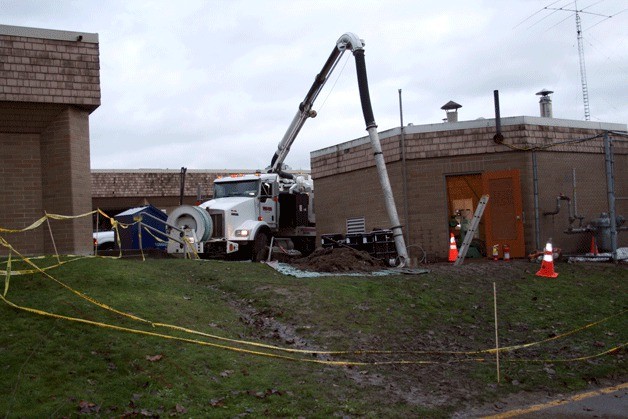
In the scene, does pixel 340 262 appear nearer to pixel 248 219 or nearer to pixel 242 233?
pixel 242 233

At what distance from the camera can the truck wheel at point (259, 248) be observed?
20500 millimetres

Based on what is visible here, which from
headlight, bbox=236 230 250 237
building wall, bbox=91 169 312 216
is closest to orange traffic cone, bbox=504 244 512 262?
headlight, bbox=236 230 250 237

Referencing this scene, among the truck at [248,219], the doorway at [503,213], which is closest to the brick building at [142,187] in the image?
the truck at [248,219]

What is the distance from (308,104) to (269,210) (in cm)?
426

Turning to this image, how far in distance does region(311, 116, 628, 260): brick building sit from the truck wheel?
3.21m

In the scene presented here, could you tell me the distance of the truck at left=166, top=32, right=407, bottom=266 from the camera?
711 inches

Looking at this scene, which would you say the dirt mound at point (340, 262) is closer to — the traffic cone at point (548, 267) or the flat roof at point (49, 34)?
the traffic cone at point (548, 267)

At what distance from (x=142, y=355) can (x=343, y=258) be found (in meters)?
8.80

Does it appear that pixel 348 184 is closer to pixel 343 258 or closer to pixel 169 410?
pixel 343 258

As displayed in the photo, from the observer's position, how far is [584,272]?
51.7ft

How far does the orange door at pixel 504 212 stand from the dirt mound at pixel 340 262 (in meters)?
3.41

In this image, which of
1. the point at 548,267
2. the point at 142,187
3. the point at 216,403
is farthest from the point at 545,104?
the point at 142,187

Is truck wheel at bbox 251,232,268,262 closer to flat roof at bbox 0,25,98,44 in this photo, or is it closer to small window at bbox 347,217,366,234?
small window at bbox 347,217,366,234

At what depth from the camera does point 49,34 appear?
15.2 metres
